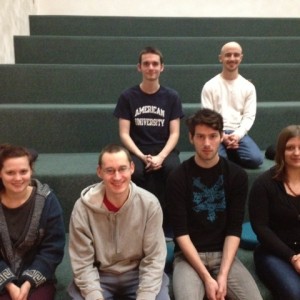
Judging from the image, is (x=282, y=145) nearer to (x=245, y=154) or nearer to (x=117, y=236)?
(x=245, y=154)

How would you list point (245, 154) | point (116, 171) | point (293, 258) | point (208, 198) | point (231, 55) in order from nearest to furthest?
point (116, 171) < point (293, 258) < point (208, 198) < point (245, 154) < point (231, 55)

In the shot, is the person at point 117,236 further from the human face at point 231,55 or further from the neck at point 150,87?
the human face at point 231,55

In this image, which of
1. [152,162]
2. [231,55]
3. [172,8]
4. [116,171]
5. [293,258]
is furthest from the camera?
[172,8]

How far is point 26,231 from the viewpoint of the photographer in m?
1.60

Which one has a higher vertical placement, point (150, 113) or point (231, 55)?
point (231, 55)

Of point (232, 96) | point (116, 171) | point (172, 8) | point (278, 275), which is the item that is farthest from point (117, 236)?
point (172, 8)

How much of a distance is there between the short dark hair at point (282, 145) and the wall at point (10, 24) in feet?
6.53

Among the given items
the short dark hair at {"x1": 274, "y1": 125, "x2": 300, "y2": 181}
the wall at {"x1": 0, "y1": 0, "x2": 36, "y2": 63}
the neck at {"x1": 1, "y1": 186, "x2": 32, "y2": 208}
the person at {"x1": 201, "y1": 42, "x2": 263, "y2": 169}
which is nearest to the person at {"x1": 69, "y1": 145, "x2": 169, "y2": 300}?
the neck at {"x1": 1, "y1": 186, "x2": 32, "y2": 208}

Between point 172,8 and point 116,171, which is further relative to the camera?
point 172,8

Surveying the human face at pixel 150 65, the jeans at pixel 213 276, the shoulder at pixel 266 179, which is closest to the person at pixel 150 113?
the human face at pixel 150 65

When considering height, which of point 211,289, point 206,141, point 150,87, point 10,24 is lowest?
point 211,289

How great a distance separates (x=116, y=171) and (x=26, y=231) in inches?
16.8

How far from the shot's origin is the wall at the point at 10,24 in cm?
289

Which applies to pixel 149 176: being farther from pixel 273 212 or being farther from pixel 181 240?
pixel 273 212
